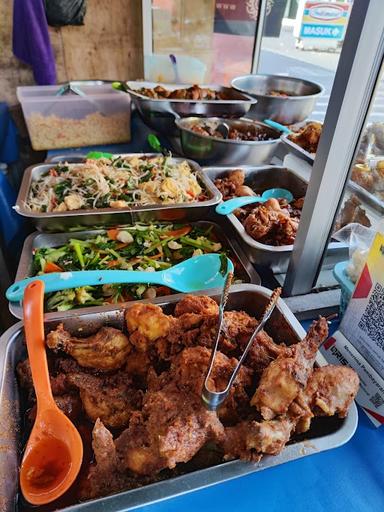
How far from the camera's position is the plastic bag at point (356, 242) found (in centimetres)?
128

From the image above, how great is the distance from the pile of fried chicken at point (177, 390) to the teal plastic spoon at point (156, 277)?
0.21 metres

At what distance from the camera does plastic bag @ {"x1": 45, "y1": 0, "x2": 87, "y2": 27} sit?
13.8ft

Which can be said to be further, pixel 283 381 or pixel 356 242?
pixel 356 242

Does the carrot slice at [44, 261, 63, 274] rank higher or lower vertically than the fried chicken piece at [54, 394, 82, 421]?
lower

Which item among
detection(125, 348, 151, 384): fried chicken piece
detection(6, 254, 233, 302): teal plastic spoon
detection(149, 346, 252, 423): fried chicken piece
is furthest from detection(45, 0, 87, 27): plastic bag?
detection(149, 346, 252, 423): fried chicken piece

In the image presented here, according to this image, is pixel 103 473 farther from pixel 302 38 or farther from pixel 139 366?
pixel 302 38

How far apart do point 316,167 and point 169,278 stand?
71 centimetres

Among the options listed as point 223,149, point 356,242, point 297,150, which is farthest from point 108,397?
point 297,150

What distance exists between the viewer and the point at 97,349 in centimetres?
114

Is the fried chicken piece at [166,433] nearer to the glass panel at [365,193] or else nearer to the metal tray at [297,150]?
the glass panel at [365,193]

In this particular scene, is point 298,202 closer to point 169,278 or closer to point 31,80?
point 169,278

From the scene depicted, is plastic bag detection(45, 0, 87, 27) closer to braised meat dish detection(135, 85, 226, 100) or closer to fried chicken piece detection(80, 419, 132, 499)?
braised meat dish detection(135, 85, 226, 100)

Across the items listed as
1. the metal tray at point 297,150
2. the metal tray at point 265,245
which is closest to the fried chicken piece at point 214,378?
the metal tray at point 265,245

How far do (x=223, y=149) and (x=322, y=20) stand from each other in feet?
10.6
